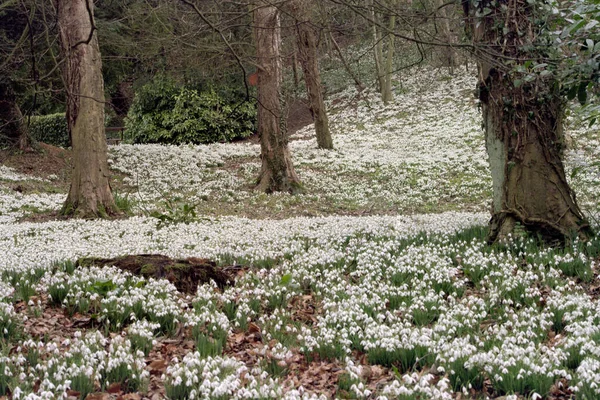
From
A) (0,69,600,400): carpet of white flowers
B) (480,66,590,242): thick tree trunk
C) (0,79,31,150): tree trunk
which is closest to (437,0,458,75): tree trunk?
(480,66,590,242): thick tree trunk

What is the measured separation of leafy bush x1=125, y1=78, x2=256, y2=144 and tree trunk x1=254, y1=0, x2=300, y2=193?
11.0 m

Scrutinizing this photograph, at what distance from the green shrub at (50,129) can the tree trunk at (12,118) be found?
9.13 m

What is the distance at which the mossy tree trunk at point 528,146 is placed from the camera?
6941 mm

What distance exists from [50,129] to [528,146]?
28.7 meters

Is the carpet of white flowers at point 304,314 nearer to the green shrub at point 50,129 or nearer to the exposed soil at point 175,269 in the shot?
the exposed soil at point 175,269

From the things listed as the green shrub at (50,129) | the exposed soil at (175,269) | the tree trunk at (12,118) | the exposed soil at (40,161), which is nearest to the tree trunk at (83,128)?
the exposed soil at (175,269)

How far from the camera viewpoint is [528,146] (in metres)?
7.00

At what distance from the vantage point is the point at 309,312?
220 inches

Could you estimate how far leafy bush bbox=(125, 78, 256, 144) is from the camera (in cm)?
2675

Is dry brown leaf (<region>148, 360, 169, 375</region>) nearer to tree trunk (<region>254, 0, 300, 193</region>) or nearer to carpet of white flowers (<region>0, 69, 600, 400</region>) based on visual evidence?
carpet of white flowers (<region>0, 69, 600, 400</region>)

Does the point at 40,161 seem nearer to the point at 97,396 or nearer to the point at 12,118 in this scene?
the point at 12,118

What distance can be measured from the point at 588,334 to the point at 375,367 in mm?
1604

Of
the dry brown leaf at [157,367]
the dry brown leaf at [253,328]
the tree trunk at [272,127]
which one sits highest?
the tree trunk at [272,127]

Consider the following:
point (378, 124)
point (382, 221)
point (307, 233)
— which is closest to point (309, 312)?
point (307, 233)
